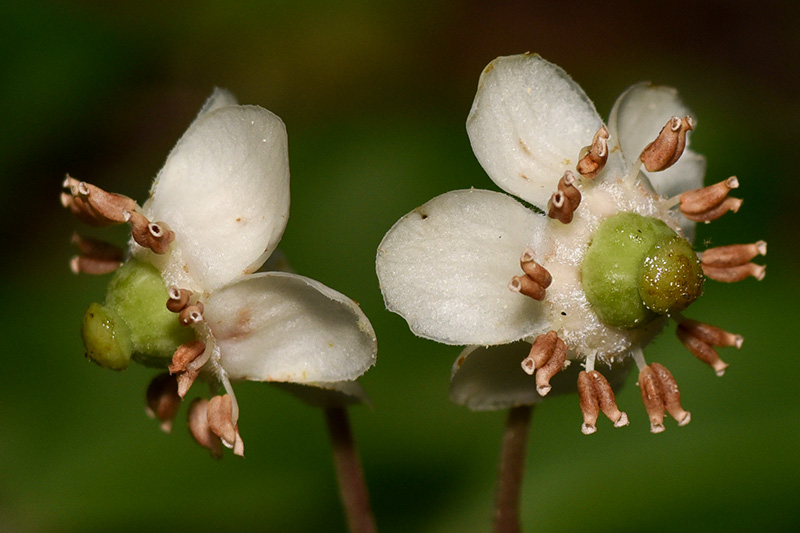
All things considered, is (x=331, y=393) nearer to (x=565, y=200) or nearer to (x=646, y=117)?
(x=565, y=200)

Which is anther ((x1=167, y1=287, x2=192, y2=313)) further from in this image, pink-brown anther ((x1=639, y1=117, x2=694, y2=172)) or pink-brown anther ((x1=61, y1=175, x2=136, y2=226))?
pink-brown anther ((x1=639, y1=117, x2=694, y2=172))

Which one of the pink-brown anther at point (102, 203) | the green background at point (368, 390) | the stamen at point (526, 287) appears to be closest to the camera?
the stamen at point (526, 287)

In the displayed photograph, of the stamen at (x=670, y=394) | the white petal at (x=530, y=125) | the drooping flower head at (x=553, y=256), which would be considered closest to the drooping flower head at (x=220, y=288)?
the drooping flower head at (x=553, y=256)

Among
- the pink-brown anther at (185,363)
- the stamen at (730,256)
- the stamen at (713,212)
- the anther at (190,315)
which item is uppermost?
the stamen at (713,212)

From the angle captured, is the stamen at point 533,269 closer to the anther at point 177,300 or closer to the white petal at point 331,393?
the white petal at point 331,393

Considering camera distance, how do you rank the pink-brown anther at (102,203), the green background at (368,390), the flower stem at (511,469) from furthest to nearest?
the green background at (368,390), the flower stem at (511,469), the pink-brown anther at (102,203)

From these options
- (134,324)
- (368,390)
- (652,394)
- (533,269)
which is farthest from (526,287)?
(368,390)
